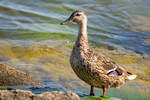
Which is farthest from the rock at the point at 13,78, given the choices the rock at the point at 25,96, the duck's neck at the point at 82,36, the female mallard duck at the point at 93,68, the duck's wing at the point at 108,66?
the rock at the point at 25,96

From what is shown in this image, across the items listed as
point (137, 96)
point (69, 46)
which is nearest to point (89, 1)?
point (69, 46)

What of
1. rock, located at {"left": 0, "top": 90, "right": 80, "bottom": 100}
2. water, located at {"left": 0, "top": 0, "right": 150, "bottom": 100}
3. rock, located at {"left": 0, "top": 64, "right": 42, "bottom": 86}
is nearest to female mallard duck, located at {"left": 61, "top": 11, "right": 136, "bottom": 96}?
water, located at {"left": 0, "top": 0, "right": 150, "bottom": 100}

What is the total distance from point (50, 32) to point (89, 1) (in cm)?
452

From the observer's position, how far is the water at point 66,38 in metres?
7.74

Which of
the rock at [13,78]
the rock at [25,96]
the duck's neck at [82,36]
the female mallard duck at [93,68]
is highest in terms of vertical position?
the duck's neck at [82,36]

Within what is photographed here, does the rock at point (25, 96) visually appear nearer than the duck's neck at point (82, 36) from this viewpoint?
Yes

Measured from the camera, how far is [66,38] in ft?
37.1

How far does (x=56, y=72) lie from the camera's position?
8.13 metres

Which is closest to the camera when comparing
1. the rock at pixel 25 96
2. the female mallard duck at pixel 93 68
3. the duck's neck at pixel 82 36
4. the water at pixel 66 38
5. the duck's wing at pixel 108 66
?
the rock at pixel 25 96

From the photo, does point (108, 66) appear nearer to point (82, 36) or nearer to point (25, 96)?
point (82, 36)

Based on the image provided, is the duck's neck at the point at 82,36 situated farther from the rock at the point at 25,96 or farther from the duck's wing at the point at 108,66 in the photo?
the rock at the point at 25,96

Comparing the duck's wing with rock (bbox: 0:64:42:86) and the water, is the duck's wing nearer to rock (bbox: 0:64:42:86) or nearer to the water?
the water

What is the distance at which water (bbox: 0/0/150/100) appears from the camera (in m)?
7.74

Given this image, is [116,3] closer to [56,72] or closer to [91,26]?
[91,26]
